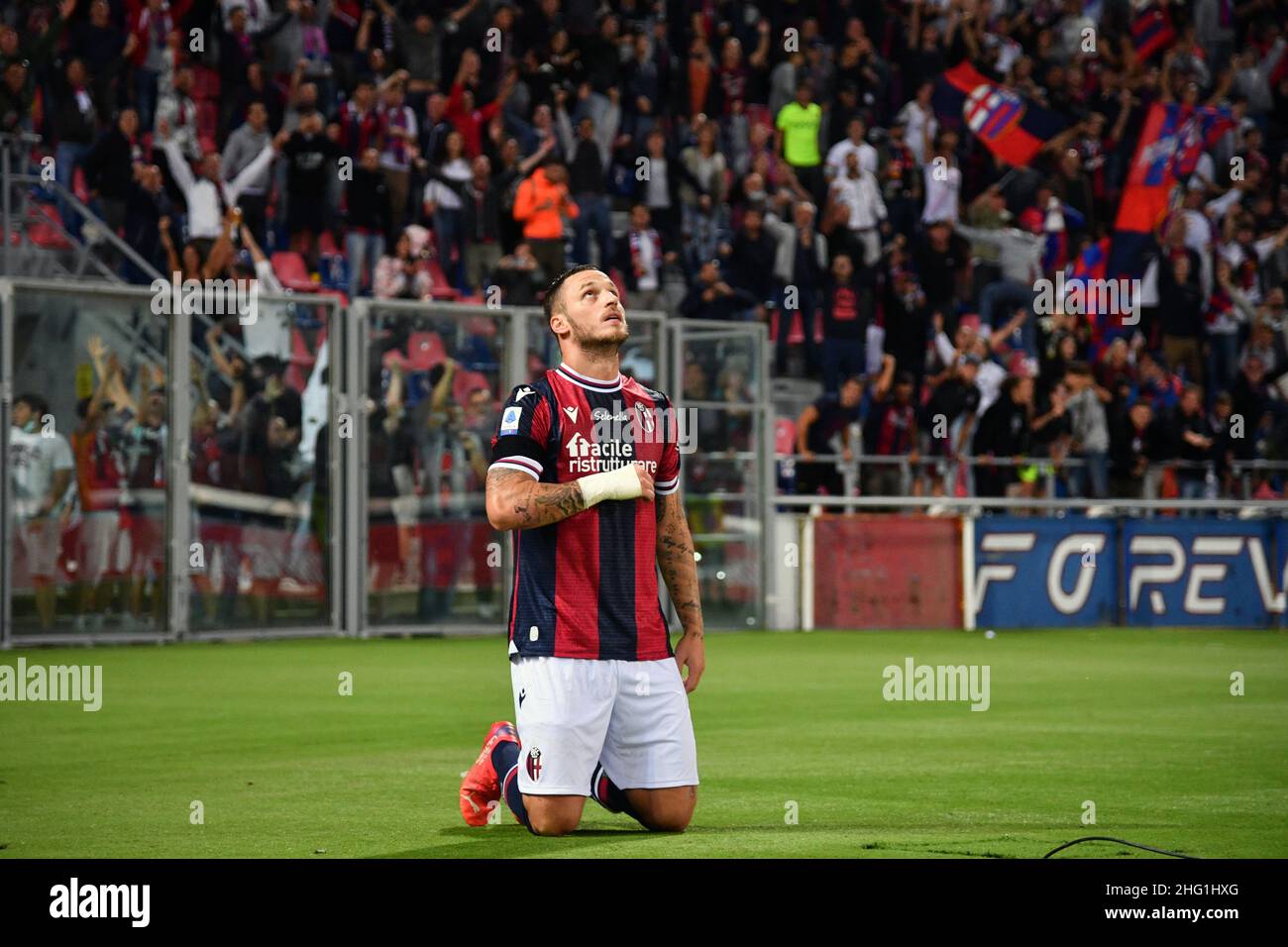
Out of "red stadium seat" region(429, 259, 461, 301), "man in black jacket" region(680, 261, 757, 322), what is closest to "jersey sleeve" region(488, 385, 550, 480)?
"red stadium seat" region(429, 259, 461, 301)

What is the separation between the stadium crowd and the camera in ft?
72.9

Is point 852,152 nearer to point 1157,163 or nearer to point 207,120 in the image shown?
point 1157,163

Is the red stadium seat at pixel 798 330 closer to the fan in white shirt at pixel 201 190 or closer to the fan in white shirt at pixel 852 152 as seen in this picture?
the fan in white shirt at pixel 852 152

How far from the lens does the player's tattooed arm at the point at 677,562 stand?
319 inches

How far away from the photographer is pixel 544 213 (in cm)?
2411

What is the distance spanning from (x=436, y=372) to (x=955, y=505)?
6336 millimetres

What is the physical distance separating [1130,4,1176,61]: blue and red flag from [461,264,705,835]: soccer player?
89.2ft

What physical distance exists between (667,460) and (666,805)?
54.7 inches

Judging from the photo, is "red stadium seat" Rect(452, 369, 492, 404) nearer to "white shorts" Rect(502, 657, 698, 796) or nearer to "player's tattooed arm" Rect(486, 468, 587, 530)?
"white shorts" Rect(502, 657, 698, 796)

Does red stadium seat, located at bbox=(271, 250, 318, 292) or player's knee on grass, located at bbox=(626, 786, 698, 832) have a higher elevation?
red stadium seat, located at bbox=(271, 250, 318, 292)

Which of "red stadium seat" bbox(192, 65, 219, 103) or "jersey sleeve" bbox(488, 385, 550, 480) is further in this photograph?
"red stadium seat" bbox(192, 65, 219, 103)

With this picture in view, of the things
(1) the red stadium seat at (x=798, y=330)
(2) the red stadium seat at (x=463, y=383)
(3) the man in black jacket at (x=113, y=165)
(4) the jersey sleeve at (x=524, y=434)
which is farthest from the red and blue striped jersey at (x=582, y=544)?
(1) the red stadium seat at (x=798, y=330)

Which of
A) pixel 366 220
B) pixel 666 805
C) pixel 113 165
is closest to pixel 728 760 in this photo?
pixel 666 805
